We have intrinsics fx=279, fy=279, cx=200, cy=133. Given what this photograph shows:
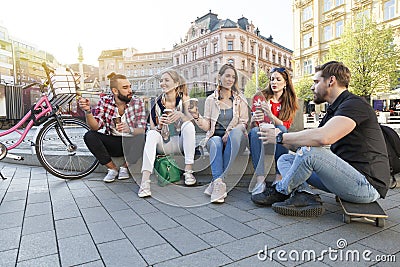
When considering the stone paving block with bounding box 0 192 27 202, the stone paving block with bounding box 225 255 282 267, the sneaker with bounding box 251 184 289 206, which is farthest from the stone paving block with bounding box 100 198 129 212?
the stone paving block with bounding box 225 255 282 267

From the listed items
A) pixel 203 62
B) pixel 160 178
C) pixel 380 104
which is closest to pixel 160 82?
pixel 203 62

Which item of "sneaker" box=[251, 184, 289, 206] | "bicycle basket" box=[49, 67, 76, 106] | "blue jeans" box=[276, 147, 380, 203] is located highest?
"bicycle basket" box=[49, 67, 76, 106]

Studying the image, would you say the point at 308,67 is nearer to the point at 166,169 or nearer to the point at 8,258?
the point at 166,169

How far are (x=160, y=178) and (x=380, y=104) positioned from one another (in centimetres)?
2714

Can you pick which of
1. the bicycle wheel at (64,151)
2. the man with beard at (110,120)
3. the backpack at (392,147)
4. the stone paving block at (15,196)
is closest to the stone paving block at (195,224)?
the man with beard at (110,120)

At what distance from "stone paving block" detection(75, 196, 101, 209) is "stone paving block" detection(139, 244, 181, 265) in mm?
1088

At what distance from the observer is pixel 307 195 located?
7.36 ft

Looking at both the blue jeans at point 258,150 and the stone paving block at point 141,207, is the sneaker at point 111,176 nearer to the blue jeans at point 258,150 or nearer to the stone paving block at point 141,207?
the stone paving block at point 141,207

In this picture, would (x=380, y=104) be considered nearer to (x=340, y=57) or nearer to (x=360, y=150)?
(x=340, y=57)

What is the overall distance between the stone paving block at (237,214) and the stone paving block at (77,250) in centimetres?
106

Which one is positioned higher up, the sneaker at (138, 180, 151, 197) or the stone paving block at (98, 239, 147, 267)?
the sneaker at (138, 180, 151, 197)

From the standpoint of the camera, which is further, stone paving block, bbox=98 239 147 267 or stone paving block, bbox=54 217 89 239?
stone paving block, bbox=54 217 89 239

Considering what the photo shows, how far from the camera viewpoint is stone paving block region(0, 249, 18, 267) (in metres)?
1.58

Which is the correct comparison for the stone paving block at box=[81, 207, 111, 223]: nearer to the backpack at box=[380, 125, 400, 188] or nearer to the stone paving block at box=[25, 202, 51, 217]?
the stone paving block at box=[25, 202, 51, 217]
